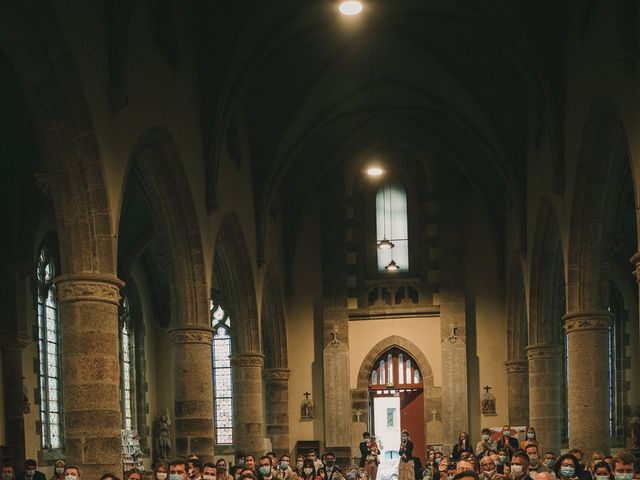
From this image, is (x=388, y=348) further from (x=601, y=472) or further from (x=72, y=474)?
(x=601, y=472)

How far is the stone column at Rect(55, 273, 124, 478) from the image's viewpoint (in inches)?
546

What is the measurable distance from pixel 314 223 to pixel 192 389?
12995mm

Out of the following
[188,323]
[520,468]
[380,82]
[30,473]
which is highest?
[380,82]

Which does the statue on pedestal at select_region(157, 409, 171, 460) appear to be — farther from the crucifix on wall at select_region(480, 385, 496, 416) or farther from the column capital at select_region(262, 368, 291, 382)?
the crucifix on wall at select_region(480, 385, 496, 416)

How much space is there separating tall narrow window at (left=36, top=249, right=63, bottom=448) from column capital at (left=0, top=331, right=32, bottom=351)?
115 inches

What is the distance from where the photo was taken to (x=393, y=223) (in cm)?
3212

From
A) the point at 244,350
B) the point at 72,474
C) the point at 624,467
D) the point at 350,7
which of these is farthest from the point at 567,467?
the point at 244,350

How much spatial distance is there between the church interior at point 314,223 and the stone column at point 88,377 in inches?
1.2

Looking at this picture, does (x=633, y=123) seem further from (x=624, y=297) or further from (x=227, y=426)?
(x=227, y=426)

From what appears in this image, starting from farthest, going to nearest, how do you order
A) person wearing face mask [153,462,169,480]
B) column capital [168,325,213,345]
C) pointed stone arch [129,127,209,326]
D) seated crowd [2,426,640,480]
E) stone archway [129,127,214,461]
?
column capital [168,325,213,345], stone archway [129,127,214,461], pointed stone arch [129,127,209,326], person wearing face mask [153,462,169,480], seated crowd [2,426,640,480]

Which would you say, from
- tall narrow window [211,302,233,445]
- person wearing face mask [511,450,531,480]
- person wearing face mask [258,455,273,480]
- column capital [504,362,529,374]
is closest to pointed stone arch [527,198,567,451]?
column capital [504,362,529,374]

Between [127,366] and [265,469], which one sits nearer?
[265,469]

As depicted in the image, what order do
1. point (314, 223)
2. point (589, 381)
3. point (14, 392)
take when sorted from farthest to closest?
point (314, 223) < point (14, 392) < point (589, 381)

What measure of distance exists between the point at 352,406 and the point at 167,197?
45.4ft
